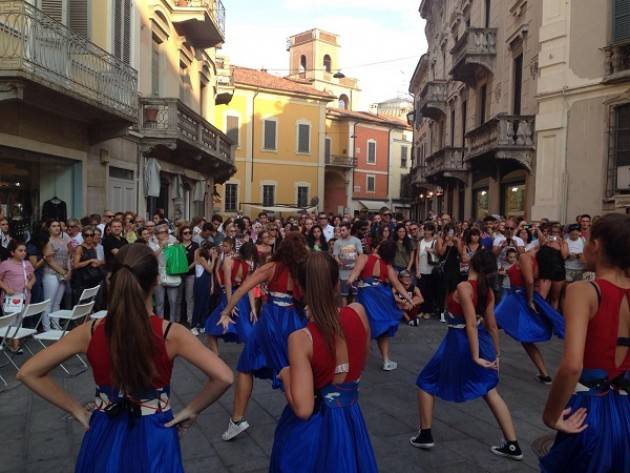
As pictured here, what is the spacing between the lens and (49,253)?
8742 mm

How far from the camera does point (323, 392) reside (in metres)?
2.76

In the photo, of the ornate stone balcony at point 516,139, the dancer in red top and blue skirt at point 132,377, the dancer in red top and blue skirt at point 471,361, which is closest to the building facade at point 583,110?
the ornate stone balcony at point 516,139

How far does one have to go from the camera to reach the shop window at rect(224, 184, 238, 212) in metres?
40.5

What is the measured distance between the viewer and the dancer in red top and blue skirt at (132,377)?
2.41 meters

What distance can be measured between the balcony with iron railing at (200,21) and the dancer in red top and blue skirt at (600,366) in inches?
727

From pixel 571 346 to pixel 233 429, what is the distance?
3247 mm

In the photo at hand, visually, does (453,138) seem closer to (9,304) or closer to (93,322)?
(9,304)

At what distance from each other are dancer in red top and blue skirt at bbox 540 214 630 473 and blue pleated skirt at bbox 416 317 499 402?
186 centimetres

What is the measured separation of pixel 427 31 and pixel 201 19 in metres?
23.6

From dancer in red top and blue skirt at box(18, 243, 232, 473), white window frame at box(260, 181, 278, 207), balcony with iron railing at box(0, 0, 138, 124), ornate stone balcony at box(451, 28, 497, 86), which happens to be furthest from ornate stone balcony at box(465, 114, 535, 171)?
white window frame at box(260, 181, 278, 207)

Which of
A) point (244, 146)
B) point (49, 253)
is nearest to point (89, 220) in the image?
point (49, 253)

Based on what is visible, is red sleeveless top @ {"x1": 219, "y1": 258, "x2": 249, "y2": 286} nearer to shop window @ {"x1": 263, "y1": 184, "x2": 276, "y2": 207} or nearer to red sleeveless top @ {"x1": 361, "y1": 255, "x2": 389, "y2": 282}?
red sleeveless top @ {"x1": 361, "y1": 255, "x2": 389, "y2": 282}

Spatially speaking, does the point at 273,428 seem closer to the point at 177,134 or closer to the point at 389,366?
the point at 389,366

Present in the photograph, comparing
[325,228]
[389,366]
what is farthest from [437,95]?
[389,366]
